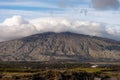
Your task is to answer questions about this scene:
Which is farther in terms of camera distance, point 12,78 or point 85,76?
point 85,76

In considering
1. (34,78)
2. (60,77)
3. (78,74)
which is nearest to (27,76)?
Result: (34,78)

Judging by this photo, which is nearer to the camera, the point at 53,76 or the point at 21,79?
the point at 21,79

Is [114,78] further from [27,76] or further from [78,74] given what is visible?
[27,76]

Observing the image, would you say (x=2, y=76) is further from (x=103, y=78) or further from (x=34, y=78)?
(x=103, y=78)

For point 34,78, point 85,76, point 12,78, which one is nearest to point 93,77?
point 85,76

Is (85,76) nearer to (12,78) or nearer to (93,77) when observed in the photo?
(93,77)

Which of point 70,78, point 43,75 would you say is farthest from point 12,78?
point 70,78

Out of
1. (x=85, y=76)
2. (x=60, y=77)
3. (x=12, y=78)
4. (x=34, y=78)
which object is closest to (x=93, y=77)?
(x=85, y=76)
